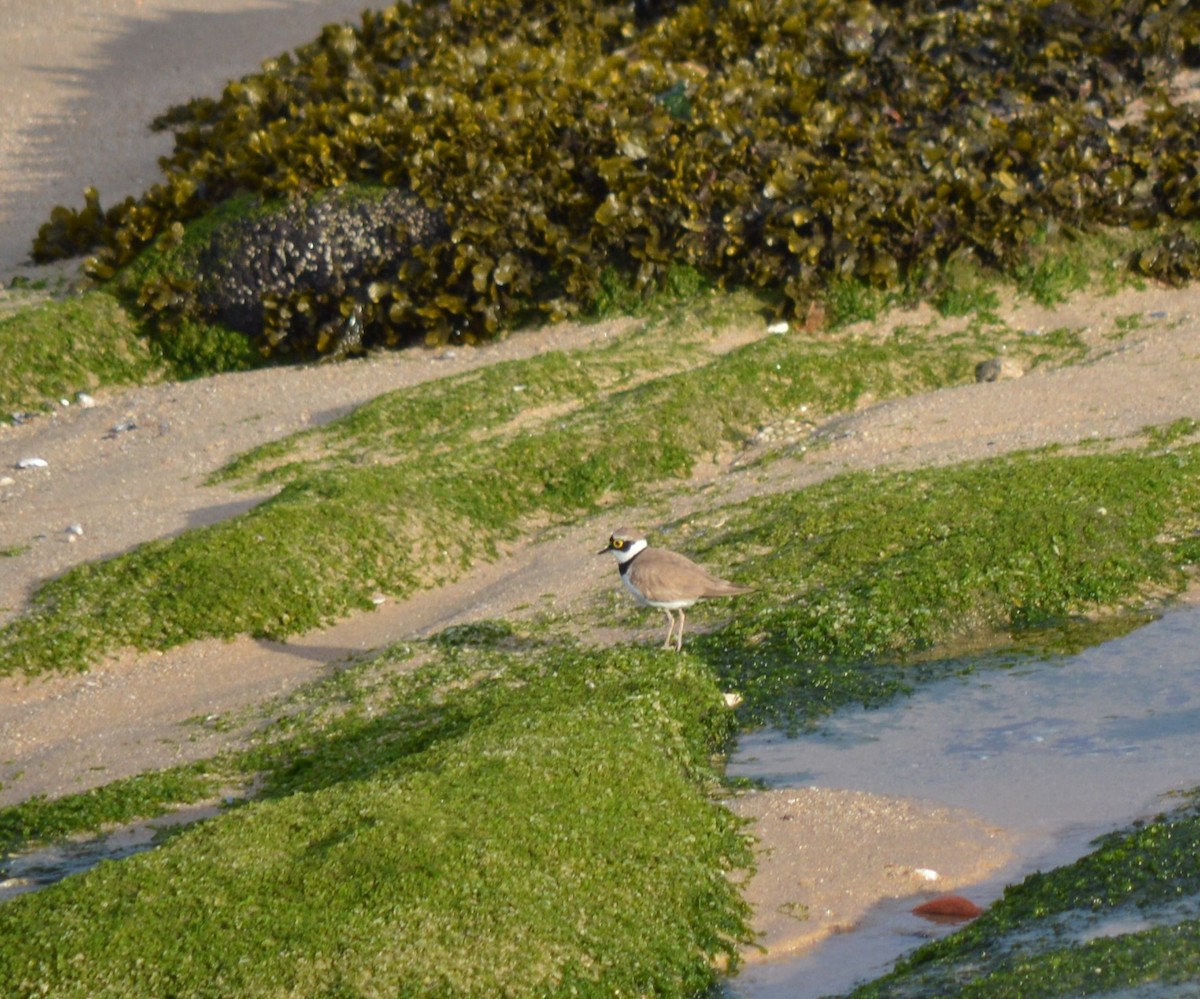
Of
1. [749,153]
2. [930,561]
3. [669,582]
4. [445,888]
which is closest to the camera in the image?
[445,888]

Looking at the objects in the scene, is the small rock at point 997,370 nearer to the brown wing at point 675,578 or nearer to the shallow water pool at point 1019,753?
the shallow water pool at point 1019,753

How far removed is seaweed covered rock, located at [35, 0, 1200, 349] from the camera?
44.0ft

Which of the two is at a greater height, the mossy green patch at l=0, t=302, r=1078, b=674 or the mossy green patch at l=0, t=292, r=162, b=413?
the mossy green patch at l=0, t=292, r=162, b=413

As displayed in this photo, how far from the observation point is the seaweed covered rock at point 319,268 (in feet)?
45.9

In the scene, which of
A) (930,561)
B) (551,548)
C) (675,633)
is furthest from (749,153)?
(675,633)

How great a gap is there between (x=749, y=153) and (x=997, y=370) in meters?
3.37

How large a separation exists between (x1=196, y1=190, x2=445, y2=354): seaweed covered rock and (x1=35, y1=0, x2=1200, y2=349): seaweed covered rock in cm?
7

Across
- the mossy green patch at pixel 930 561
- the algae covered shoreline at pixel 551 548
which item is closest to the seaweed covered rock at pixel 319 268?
the algae covered shoreline at pixel 551 548

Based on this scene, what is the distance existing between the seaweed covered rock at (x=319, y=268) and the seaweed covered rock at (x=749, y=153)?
7 cm

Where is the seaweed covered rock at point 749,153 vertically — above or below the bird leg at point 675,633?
above

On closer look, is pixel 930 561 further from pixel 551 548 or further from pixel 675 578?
pixel 551 548

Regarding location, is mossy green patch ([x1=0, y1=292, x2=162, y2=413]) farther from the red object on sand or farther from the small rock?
the red object on sand

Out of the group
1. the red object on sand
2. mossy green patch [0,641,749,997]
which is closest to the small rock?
mossy green patch [0,641,749,997]

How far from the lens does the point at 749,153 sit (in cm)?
1391
